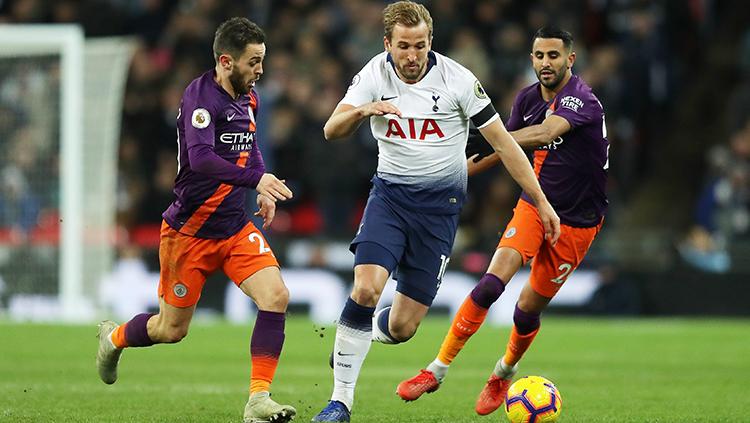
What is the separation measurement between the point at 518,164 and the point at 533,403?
1.41 meters

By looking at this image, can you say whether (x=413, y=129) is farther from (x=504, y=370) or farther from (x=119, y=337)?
(x=119, y=337)

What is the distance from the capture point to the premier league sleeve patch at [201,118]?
7662 millimetres

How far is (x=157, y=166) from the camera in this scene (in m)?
19.1

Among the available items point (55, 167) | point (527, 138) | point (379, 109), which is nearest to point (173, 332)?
point (379, 109)

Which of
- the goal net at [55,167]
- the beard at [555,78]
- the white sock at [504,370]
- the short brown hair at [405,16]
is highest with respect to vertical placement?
the short brown hair at [405,16]

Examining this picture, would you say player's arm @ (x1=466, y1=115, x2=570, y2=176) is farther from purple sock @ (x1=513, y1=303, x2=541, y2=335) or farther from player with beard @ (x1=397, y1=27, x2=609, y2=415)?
purple sock @ (x1=513, y1=303, x2=541, y2=335)

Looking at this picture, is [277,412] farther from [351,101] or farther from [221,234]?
[351,101]

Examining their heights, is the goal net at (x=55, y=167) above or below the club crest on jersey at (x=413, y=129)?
below

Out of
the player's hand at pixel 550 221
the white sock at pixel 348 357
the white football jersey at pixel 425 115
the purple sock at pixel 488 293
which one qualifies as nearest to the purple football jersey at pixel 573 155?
the purple sock at pixel 488 293

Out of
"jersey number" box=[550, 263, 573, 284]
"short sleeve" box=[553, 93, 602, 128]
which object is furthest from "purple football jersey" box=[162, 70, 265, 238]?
"jersey number" box=[550, 263, 573, 284]

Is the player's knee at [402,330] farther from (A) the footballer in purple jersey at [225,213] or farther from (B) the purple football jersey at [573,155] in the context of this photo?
(B) the purple football jersey at [573,155]

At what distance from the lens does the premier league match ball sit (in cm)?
775

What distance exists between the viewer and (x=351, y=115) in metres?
7.64

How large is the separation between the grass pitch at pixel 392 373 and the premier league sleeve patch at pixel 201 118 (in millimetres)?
1429
